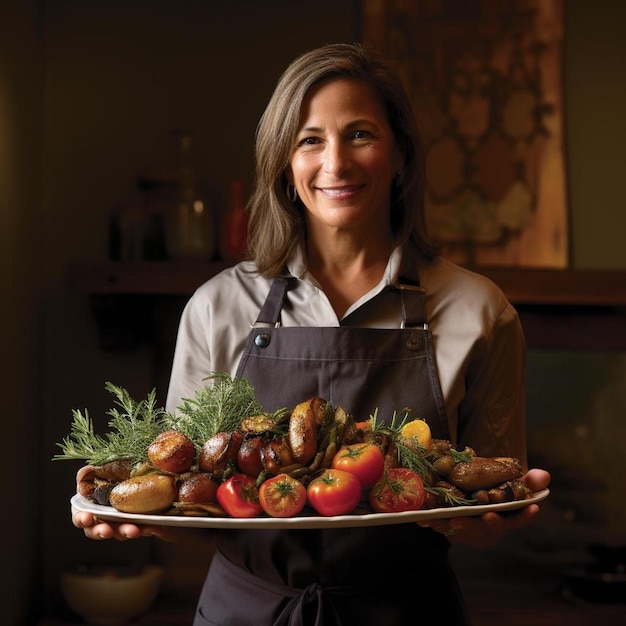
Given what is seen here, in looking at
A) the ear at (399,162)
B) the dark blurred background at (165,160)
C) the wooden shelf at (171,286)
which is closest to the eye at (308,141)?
the ear at (399,162)

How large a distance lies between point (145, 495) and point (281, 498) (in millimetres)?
163

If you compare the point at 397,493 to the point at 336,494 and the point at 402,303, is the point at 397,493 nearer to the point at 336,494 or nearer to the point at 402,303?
the point at 336,494

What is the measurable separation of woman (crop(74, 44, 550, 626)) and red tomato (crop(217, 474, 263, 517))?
291 mm

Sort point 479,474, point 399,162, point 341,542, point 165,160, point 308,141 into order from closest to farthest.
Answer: point 479,474 < point 341,542 < point 308,141 < point 399,162 < point 165,160

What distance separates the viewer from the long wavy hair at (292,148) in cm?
158

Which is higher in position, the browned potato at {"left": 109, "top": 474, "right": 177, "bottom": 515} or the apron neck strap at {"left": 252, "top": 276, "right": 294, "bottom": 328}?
the apron neck strap at {"left": 252, "top": 276, "right": 294, "bottom": 328}

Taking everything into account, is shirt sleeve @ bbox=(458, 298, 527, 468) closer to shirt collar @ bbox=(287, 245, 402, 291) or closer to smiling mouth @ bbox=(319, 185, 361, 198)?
shirt collar @ bbox=(287, 245, 402, 291)

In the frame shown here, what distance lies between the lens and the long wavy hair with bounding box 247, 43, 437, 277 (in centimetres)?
158

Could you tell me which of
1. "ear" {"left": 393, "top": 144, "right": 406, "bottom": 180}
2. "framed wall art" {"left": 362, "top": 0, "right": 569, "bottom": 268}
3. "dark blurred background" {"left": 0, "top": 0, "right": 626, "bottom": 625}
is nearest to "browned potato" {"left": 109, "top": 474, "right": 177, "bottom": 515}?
"ear" {"left": 393, "top": 144, "right": 406, "bottom": 180}

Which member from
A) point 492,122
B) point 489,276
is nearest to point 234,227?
point 489,276

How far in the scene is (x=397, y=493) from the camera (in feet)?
3.96

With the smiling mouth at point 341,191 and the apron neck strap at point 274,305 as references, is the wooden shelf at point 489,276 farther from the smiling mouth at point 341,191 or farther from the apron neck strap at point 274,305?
the smiling mouth at point 341,191

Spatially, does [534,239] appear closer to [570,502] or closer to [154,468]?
[570,502]

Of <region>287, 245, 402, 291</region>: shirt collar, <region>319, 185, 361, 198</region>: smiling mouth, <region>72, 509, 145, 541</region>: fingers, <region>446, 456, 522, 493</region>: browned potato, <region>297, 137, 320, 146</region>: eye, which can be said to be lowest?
<region>72, 509, 145, 541</region>: fingers
